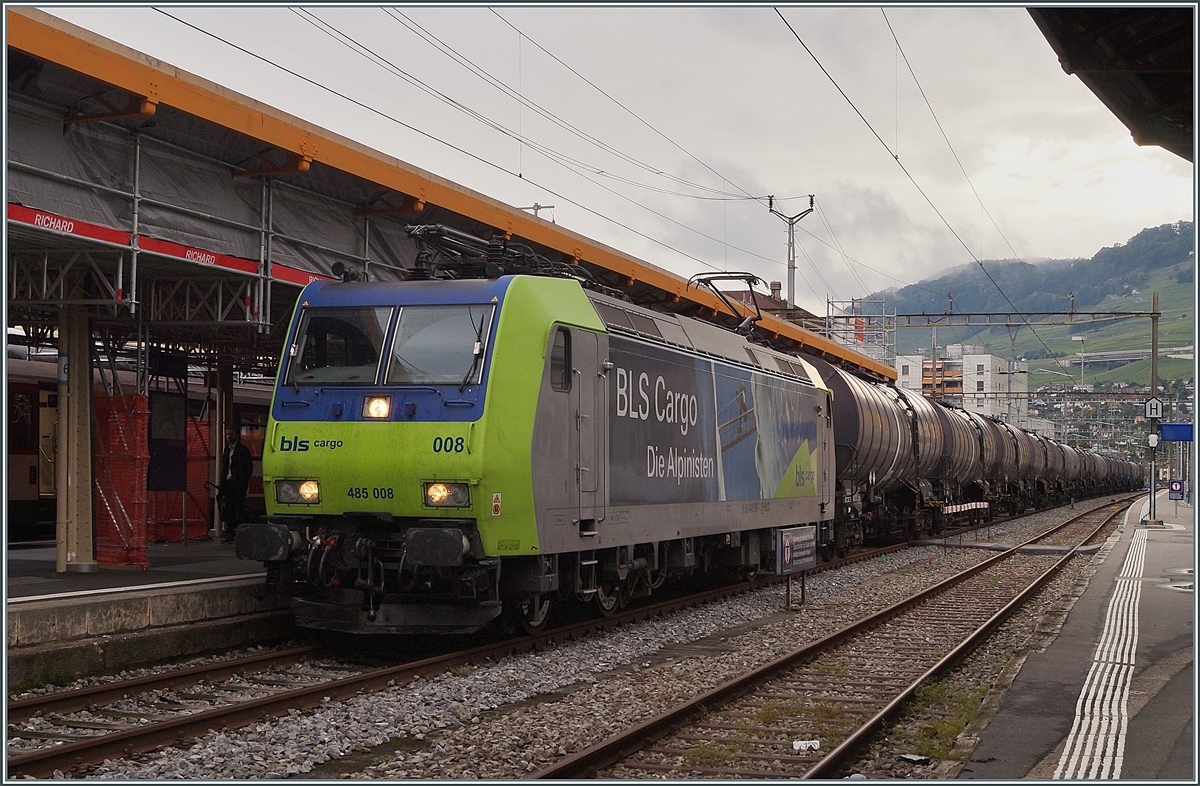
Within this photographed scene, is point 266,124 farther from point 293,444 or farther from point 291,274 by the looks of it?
point 293,444

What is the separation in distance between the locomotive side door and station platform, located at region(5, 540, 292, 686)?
335cm

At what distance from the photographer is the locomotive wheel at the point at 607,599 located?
40.3ft

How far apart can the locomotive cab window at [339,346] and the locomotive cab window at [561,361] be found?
158cm

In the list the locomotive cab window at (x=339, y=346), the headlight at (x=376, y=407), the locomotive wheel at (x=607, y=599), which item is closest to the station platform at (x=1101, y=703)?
the locomotive wheel at (x=607, y=599)

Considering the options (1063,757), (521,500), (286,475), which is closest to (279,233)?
(286,475)

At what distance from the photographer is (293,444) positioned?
34.2ft

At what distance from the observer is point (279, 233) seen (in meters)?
13.2

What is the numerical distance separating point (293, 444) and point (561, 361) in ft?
8.56

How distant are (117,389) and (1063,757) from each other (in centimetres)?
1119

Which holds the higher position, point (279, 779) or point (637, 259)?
point (637, 259)

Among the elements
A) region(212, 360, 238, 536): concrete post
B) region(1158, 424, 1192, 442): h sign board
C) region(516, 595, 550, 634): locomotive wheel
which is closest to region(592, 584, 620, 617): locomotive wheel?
region(516, 595, 550, 634): locomotive wheel

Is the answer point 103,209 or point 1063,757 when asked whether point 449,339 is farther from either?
point 1063,757

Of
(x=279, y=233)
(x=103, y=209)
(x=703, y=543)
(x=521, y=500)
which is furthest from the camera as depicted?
(x=703, y=543)

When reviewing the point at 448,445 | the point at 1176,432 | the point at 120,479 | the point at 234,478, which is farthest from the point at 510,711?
the point at 1176,432
